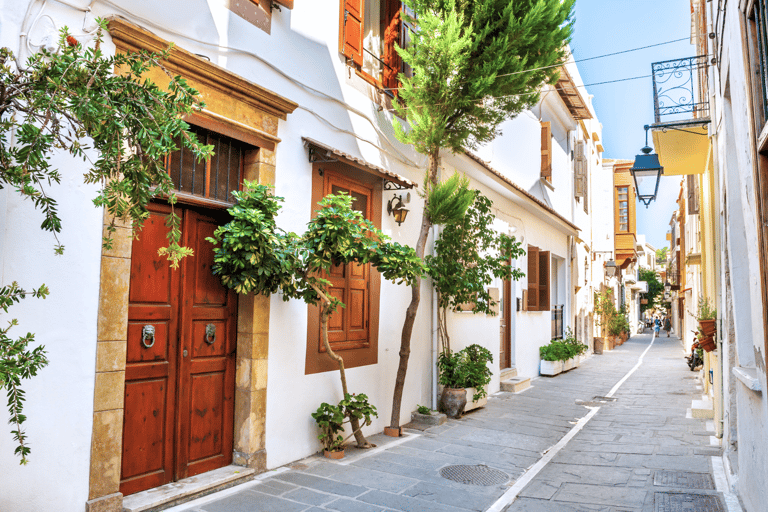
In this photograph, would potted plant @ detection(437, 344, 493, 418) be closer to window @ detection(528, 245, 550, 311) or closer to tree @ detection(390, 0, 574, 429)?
tree @ detection(390, 0, 574, 429)

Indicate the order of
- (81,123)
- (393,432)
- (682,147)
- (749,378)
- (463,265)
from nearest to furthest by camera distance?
(81,123)
(749,378)
(393,432)
(463,265)
(682,147)

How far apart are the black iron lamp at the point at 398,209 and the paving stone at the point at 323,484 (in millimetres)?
3578

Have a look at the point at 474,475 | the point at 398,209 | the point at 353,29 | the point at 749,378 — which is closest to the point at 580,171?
the point at 398,209

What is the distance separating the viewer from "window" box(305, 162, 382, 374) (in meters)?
6.32

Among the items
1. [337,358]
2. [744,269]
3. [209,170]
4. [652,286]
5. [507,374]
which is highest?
[652,286]

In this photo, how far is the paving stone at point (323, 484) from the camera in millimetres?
5036

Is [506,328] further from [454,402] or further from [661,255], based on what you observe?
[661,255]

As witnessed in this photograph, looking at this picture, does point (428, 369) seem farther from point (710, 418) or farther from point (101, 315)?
point (101, 315)

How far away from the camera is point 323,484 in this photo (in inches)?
205

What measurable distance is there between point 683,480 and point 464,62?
5.20 meters

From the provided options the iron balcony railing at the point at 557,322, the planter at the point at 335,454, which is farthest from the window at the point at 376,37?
the iron balcony railing at the point at 557,322

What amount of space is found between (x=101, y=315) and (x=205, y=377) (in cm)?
137

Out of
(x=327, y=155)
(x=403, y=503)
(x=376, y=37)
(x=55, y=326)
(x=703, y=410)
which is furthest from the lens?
(x=703, y=410)

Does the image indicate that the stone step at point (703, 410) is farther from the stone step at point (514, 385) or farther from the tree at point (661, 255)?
the tree at point (661, 255)
